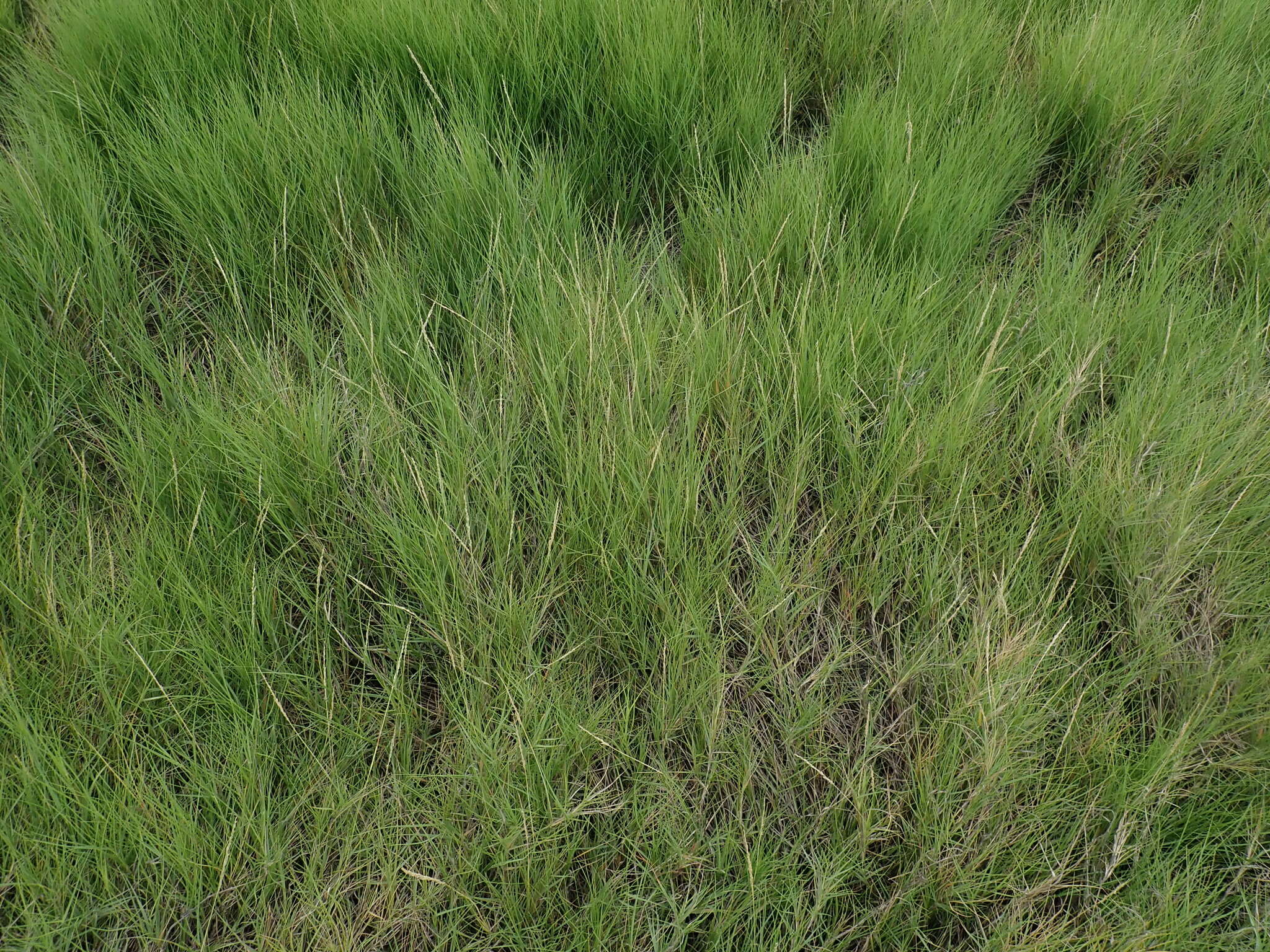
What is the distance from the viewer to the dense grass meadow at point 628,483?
1.16 meters

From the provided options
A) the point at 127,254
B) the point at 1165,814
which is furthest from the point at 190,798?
the point at 1165,814

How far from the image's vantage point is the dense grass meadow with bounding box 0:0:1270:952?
1.16 metres

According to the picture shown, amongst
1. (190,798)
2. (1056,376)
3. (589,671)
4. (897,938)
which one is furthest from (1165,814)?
(190,798)

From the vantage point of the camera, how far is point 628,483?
1379 millimetres

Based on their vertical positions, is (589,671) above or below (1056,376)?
below

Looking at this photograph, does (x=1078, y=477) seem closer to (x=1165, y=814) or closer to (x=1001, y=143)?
(x=1165, y=814)

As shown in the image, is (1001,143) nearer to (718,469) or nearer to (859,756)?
(718,469)

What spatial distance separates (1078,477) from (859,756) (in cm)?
59

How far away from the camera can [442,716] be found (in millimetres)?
1290

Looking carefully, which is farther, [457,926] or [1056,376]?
[1056,376]

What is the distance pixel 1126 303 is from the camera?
5.38ft

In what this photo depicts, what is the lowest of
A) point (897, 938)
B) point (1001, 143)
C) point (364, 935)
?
point (897, 938)

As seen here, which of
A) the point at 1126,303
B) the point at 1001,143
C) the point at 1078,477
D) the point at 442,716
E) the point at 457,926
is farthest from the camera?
the point at 1001,143

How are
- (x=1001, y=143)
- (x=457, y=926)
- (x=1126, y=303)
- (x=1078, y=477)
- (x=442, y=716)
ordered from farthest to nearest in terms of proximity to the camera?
(x=1001, y=143), (x=1126, y=303), (x=1078, y=477), (x=442, y=716), (x=457, y=926)
